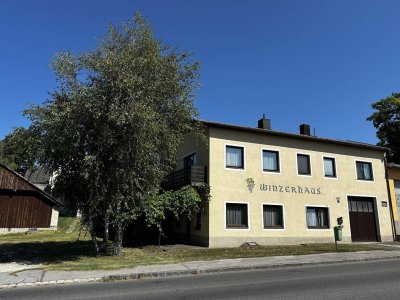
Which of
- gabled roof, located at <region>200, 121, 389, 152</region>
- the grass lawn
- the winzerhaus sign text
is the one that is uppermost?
gabled roof, located at <region>200, 121, 389, 152</region>

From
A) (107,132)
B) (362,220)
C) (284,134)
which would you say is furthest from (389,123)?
(107,132)

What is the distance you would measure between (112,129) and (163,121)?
283 centimetres

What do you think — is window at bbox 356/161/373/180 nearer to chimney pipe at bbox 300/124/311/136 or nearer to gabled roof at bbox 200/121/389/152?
gabled roof at bbox 200/121/389/152

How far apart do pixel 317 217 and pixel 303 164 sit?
136 inches

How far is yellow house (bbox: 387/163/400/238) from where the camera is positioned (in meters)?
25.5

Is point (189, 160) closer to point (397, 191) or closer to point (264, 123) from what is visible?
point (264, 123)

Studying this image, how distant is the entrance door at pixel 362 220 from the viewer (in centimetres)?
2433

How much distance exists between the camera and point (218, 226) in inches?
797

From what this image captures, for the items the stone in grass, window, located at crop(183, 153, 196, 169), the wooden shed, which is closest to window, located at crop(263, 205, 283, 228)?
the stone in grass

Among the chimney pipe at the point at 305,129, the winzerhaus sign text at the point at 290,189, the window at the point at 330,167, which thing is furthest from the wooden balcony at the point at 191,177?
the chimney pipe at the point at 305,129

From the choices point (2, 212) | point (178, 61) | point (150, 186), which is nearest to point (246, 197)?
point (150, 186)

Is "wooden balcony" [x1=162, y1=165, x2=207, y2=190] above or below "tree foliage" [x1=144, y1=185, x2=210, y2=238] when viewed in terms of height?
above

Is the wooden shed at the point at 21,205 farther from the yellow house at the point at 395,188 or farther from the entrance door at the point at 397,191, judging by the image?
the entrance door at the point at 397,191

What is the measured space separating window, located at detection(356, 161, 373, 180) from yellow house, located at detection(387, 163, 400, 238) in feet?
5.07
